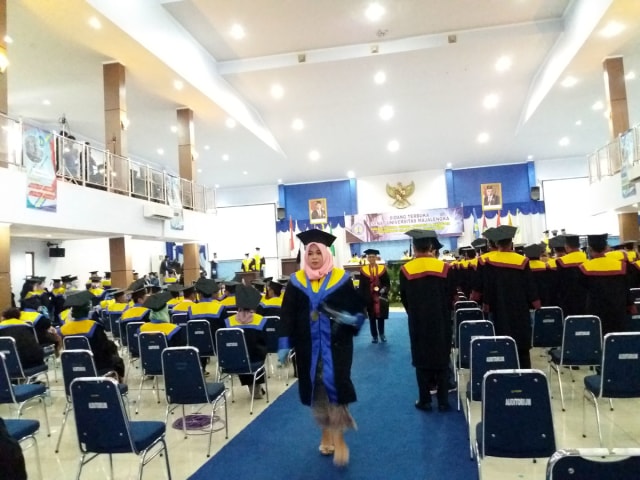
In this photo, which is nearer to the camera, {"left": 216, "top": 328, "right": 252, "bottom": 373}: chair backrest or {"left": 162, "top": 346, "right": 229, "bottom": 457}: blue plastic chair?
{"left": 162, "top": 346, "right": 229, "bottom": 457}: blue plastic chair

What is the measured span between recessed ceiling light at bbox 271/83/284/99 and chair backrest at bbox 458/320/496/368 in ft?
35.8

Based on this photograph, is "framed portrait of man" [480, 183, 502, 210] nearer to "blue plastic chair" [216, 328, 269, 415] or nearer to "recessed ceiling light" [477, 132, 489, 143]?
"recessed ceiling light" [477, 132, 489, 143]

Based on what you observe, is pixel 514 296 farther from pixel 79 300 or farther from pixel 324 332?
pixel 79 300

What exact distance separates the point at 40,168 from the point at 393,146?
13084 millimetres

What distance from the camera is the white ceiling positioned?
9.70 meters

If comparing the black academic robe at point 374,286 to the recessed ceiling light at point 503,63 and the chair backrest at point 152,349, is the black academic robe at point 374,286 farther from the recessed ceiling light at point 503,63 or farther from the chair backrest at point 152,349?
the recessed ceiling light at point 503,63

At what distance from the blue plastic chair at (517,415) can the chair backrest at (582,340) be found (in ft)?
5.99

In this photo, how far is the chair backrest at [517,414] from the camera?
7.59ft

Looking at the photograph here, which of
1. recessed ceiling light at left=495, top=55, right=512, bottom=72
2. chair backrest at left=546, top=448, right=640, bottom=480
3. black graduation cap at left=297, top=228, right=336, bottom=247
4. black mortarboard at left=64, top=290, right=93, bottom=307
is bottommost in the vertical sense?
chair backrest at left=546, top=448, right=640, bottom=480

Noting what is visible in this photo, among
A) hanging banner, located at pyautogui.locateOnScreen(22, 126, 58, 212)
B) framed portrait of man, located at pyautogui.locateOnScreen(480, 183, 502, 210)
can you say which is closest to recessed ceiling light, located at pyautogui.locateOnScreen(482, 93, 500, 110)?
framed portrait of man, located at pyautogui.locateOnScreen(480, 183, 502, 210)

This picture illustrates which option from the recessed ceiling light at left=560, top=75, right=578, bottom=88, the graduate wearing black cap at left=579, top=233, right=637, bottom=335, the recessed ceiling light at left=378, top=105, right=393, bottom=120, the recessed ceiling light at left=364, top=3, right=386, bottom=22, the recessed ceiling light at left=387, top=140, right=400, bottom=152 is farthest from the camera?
the recessed ceiling light at left=387, top=140, right=400, bottom=152

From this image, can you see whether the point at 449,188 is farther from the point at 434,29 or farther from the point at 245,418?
the point at 245,418

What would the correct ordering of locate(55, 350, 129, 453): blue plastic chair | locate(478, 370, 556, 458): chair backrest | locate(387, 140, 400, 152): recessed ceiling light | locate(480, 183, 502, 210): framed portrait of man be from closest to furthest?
locate(478, 370, 556, 458): chair backrest
locate(55, 350, 129, 453): blue plastic chair
locate(387, 140, 400, 152): recessed ceiling light
locate(480, 183, 502, 210): framed portrait of man

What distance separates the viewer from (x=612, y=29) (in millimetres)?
9344
